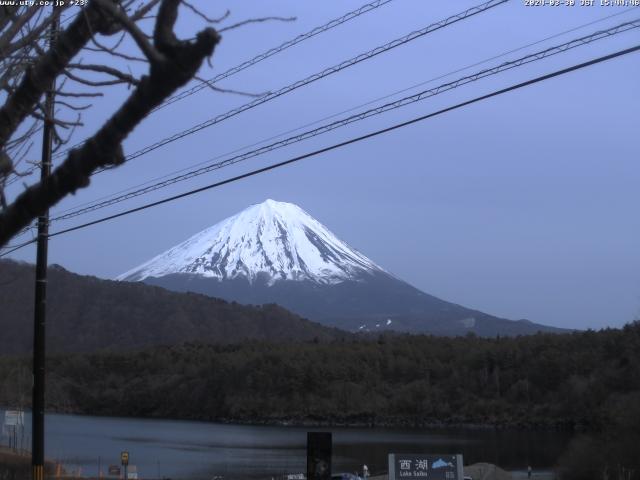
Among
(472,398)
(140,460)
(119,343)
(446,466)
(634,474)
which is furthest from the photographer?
(119,343)

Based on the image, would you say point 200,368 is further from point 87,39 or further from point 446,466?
point 87,39

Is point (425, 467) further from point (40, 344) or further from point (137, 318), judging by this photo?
point (137, 318)

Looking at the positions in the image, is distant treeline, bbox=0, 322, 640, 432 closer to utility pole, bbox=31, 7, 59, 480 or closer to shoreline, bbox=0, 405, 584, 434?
shoreline, bbox=0, 405, 584, 434

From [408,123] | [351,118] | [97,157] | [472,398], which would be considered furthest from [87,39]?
[472,398]

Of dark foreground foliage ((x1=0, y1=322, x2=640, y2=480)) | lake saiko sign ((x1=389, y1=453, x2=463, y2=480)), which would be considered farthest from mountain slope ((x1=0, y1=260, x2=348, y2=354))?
lake saiko sign ((x1=389, y1=453, x2=463, y2=480))

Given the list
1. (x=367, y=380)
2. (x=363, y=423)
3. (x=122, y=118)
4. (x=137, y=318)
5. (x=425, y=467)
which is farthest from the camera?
(x=137, y=318)

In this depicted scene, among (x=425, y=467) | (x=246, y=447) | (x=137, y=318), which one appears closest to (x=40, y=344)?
(x=425, y=467)

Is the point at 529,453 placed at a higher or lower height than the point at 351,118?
lower
